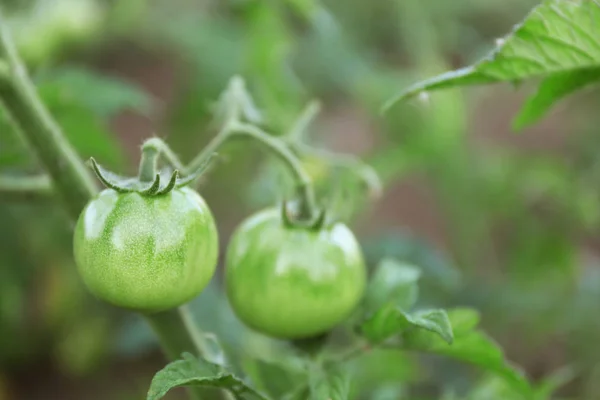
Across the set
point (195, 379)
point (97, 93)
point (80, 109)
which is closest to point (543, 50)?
point (195, 379)

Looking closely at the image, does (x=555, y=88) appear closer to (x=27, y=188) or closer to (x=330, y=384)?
(x=330, y=384)

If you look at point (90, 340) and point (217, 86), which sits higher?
point (217, 86)

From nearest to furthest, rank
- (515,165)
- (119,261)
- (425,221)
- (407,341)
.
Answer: (119,261) → (407,341) → (515,165) → (425,221)

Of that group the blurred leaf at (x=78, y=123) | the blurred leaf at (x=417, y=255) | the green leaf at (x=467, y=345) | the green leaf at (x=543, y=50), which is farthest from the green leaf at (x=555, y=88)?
the blurred leaf at (x=417, y=255)

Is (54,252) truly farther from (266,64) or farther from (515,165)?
(515,165)

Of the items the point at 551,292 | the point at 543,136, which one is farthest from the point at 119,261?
the point at 543,136

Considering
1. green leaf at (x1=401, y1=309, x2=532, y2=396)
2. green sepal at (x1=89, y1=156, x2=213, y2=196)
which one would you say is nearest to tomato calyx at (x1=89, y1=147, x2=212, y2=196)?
green sepal at (x1=89, y1=156, x2=213, y2=196)

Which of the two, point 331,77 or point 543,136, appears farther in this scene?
point 543,136

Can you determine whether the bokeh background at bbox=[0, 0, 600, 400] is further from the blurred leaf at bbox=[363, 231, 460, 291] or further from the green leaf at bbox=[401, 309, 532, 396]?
the green leaf at bbox=[401, 309, 532, 396]

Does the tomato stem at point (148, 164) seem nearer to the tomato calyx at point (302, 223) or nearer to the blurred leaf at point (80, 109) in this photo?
the tomato calyx at point (302, 223)
